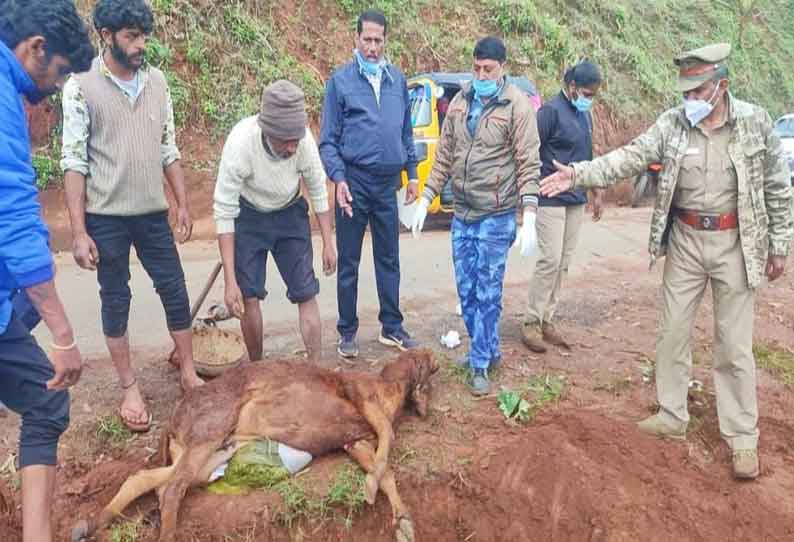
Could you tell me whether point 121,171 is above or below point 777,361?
above

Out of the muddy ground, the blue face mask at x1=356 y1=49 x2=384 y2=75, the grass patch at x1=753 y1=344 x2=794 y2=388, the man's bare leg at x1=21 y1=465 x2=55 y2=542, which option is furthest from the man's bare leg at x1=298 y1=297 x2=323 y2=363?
the grass patch at x1=753 y1=344 x2=794 y2=388

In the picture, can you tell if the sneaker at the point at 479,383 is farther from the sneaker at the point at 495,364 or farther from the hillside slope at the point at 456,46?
the hillside slope at the point at 456,46

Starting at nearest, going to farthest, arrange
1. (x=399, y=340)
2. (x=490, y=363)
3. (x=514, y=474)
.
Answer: (x=514, y=474) → (x=490, y=363) → (x=399, y=340)

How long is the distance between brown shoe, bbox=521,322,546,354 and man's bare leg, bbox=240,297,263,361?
2.16m

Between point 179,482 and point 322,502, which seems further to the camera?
point 322,502

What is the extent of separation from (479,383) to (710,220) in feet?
5.91

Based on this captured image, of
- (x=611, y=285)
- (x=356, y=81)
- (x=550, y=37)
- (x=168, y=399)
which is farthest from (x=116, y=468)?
(x=550, y=37)

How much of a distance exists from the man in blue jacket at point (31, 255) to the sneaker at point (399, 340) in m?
2.87

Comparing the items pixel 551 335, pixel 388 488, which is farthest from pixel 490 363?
pixel 388 488

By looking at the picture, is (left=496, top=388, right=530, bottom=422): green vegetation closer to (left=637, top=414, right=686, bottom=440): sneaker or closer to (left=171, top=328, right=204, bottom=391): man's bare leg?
(left=637, top=414, right=686, bottom=440): sneaker

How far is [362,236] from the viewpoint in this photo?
5.01 metres

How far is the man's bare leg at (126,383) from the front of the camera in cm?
404

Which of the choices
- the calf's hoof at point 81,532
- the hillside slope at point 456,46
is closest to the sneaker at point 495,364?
the calf's hoof at point 81,532

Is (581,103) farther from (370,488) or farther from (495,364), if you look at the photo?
(370,488)
